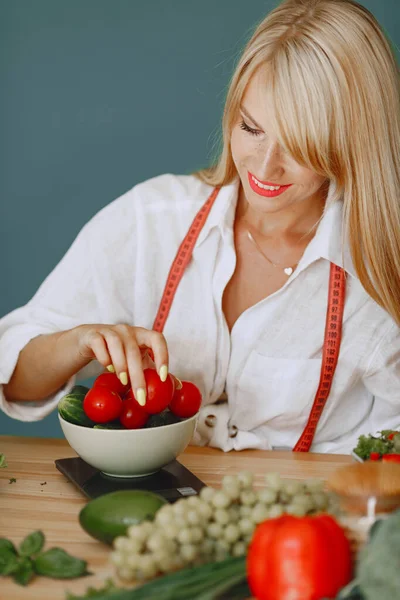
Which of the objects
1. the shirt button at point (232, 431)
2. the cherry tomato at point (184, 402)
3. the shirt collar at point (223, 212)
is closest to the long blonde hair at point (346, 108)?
the shirt collar at point (223, 212)

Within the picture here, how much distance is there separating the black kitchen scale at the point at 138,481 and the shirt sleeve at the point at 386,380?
627mm

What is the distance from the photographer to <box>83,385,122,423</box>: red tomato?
4.28ft

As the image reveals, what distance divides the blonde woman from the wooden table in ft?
0.49

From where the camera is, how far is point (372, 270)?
173 cm

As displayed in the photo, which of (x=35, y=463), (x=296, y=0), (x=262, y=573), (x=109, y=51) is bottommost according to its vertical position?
(x=35, y=463)

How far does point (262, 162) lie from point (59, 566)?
899 mm

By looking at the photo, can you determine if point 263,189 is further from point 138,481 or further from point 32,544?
point 32,544

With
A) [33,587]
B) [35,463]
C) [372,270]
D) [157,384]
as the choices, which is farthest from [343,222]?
[33,587]

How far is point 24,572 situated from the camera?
101cm

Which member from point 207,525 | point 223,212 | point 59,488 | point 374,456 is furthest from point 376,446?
point 223,212

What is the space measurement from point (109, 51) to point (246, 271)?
108 cm

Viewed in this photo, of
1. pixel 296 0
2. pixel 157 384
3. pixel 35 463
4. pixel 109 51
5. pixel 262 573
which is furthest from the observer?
pixel 109 51

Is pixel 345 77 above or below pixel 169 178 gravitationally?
above

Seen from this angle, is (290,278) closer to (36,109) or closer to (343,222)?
(343,222)
